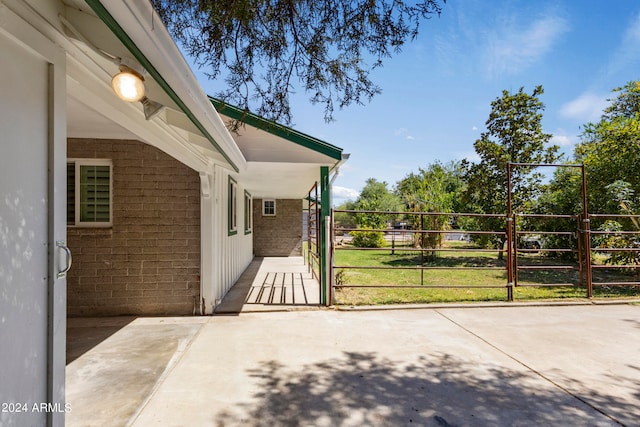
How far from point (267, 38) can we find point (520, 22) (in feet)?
12.3

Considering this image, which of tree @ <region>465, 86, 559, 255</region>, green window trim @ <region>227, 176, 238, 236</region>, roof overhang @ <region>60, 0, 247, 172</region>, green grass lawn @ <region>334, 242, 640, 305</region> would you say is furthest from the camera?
tree @ <region>465, 86, 559, 255</region>

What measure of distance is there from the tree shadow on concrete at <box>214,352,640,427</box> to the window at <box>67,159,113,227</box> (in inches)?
138

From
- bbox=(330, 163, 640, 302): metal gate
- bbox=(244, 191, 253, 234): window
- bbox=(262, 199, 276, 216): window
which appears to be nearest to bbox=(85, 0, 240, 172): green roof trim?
bbox=(330, 163, 640, 302): metal gate

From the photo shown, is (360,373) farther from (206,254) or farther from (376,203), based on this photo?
(376,203)

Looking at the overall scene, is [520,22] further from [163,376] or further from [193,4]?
[163,376]

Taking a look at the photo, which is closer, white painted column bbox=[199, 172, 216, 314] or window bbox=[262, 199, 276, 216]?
white painted column bbox=[199, 172, 216, 314]

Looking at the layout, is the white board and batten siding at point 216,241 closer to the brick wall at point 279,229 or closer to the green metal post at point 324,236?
the green metal post at point 324,236

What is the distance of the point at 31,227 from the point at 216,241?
3.97 meters

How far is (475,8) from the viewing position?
3.89 meters

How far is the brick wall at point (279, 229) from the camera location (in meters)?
12.5

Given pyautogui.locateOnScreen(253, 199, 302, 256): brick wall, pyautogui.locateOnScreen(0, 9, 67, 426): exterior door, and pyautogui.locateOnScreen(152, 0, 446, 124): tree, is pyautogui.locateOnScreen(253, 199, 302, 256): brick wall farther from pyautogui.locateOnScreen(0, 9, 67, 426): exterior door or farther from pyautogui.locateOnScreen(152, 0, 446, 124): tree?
pyautogui.locateOnScreen(0, 9, 67, 426): exterior door

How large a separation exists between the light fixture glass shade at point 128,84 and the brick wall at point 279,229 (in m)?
10.8

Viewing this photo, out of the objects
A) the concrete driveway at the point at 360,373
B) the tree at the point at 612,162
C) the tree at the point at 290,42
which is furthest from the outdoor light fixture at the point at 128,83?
the tree at the point at 612,162

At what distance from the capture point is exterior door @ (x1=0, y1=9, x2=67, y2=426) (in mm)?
1191
